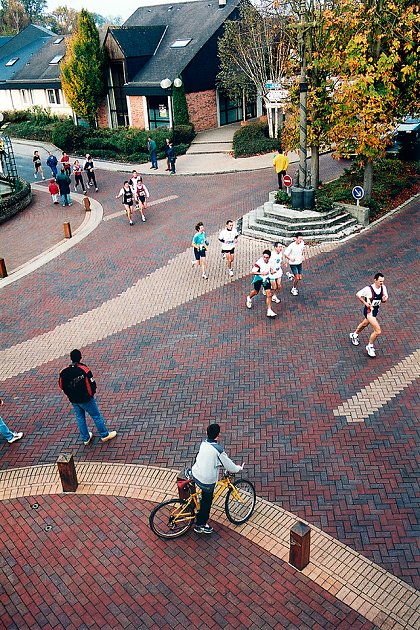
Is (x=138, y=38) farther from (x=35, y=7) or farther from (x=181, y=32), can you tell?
(x=35, y=7)

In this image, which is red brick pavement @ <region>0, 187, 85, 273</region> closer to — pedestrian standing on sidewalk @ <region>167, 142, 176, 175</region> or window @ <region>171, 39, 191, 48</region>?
pedestrian standing on sidewalk @ <region>167, 142, 176, 175</region>

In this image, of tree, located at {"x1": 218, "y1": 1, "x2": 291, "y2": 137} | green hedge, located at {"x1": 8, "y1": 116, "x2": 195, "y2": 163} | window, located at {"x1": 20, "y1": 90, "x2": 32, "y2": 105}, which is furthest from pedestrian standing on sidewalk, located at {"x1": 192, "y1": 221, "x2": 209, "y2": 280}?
window, located at {"x1": 20, "y1": 90, "x2": 32, "y2": 105}

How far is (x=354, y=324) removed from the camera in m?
12.4

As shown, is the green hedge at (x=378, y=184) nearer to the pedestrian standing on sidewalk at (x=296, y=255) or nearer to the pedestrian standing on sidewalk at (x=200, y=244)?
the pedestrian standing on sidewalk at (x=200, y=244)

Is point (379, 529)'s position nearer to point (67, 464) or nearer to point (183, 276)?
point (67, 464)

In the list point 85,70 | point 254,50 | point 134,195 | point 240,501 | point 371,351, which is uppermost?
point 254,50

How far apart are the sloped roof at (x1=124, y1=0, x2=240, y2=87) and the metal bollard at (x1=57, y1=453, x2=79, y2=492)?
1177 inches

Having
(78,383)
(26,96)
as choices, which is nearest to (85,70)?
→ (26,96)

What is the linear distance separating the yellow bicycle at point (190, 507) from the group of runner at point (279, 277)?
465 cm

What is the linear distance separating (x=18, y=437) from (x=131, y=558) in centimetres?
346

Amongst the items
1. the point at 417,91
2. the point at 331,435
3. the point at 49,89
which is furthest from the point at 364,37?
the point at 49,89

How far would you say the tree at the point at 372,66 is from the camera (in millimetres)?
16672

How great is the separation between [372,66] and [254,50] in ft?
45.0

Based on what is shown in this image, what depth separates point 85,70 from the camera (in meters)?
34.7
